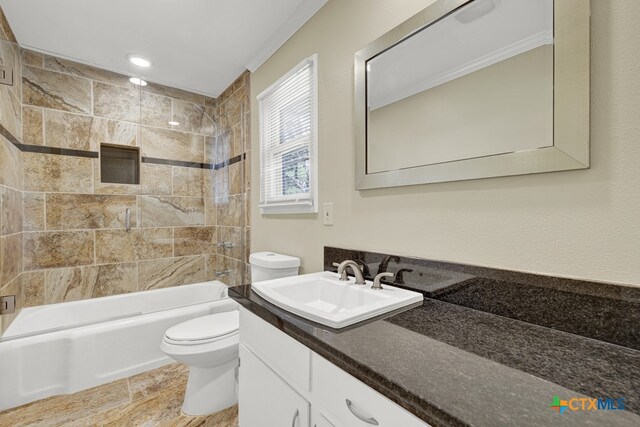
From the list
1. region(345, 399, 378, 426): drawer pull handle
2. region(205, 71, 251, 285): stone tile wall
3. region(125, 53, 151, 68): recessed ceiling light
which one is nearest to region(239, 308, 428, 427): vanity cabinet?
region(345, 399, 378, 426): drawer pull handle

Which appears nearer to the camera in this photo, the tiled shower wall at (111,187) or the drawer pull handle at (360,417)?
the drawer pull handle at (360,417)

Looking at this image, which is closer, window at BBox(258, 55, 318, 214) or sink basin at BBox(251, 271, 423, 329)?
sink basin at BBox(251, 271, 423, 329)

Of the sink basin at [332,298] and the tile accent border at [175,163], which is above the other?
the tile accent border at [175,163]

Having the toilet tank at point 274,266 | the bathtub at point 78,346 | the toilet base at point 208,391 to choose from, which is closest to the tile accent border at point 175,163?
the bathtub at point 78,346

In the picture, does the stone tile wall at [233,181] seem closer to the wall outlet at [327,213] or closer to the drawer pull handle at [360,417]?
the wall outlet at [327,213]

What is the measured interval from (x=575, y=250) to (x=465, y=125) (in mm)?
534

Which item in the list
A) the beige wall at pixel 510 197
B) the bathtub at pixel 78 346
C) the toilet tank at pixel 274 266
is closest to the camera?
the beige wall at pixel 510 197

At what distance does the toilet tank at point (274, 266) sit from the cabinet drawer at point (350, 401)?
3.40 ft

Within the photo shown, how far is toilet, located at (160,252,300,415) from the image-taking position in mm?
1596

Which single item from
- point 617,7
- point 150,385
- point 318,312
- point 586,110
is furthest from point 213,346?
point 617,7

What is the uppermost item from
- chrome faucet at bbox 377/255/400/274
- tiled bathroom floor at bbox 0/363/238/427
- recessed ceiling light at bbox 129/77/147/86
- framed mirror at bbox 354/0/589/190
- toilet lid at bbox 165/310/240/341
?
recessed ceiling light at bbox 129/77/147/86

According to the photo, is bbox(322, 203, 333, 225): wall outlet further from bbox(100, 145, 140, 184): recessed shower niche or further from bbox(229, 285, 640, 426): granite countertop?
bbox(100, 145, 140, 184): recessed shower niche

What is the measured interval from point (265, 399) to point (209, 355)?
2.31ft

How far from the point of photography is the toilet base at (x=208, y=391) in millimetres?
1673
